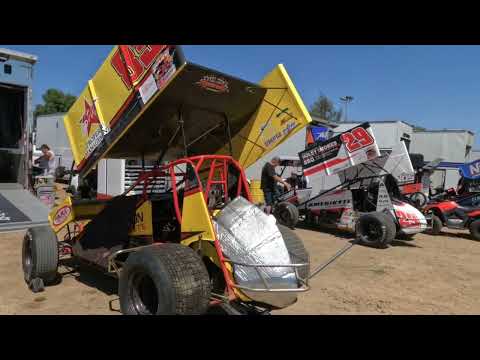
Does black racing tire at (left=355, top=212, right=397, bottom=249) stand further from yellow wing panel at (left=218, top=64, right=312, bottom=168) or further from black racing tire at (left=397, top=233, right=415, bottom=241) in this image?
yellow wing panel at (left=218, top=64, right=312, bottom=168)

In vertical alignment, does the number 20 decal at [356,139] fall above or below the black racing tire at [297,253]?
above

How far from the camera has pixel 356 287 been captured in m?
5.13

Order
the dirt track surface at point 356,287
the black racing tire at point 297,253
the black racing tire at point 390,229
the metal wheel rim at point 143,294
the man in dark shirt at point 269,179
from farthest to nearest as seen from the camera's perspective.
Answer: the man in dark shirt at point 269,179, the black racing tire at point 390,229, the dirt track surface at point 356,287, the black racing tire at point 297,253, the metal wheel rim at point 143,294

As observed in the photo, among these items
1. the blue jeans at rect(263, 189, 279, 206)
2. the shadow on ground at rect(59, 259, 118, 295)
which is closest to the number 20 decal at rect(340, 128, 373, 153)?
the blue jeans at rect(263, 189, 279, 206)

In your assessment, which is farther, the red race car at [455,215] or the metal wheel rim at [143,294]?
the red race car at [455,215]

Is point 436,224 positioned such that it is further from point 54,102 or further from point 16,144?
point 54,102

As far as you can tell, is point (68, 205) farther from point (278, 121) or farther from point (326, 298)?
point (326, 298)

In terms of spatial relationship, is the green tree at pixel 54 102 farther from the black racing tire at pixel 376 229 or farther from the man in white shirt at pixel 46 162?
the black racing tire at pixel 376 229

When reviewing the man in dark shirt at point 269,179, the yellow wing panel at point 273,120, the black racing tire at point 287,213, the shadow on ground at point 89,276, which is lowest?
the shadow on ground at point 89,276

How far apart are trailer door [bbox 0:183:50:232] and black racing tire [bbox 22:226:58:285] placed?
2786mm

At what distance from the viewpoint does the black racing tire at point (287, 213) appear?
9.84m

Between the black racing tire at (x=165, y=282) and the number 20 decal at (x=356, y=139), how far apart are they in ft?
20.1

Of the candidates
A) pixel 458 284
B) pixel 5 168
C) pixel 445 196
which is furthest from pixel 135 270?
pixel 445 196

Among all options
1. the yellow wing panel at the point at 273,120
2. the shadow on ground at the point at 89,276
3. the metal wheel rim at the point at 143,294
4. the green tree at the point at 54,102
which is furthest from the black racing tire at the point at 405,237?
the green tree at the point at 54,102
